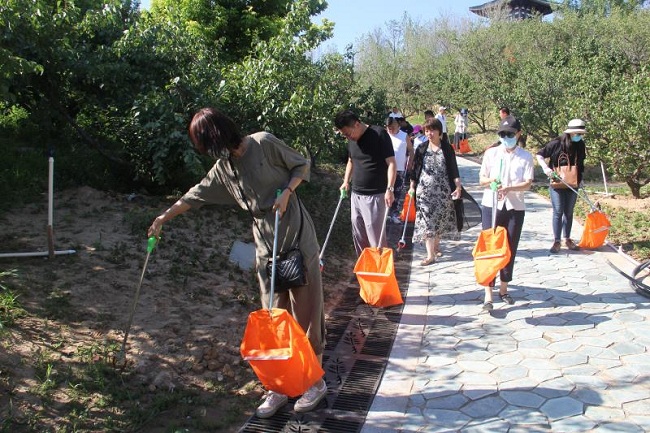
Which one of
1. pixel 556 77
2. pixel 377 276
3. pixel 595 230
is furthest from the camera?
pixel 556 77

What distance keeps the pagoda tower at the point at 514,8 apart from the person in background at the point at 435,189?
76.5ft

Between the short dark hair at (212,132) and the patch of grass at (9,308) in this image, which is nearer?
the short dark hair at (212,132)

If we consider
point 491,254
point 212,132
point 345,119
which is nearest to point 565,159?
point 491,254

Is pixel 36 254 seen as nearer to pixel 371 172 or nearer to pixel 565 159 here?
pixel 371 172

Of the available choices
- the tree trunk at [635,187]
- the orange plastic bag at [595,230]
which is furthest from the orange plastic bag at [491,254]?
the tree trunk at [635,187]

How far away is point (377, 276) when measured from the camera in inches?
198

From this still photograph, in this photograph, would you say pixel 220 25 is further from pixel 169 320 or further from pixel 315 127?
pixel 169 320

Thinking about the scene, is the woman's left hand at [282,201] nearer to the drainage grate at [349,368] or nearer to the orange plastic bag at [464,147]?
the drainage grate at [349,368]

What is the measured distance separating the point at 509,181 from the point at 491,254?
0.70 metres

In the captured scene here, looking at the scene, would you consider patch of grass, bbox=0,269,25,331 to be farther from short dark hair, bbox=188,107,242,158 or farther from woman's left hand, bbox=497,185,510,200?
woman's left hand, bbox=497,185,510,200

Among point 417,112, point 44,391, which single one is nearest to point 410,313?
point 44,391

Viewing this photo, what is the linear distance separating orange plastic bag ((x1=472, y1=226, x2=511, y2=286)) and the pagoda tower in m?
24.8

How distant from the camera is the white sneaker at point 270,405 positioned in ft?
11.7

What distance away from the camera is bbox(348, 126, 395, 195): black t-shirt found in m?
5.32
